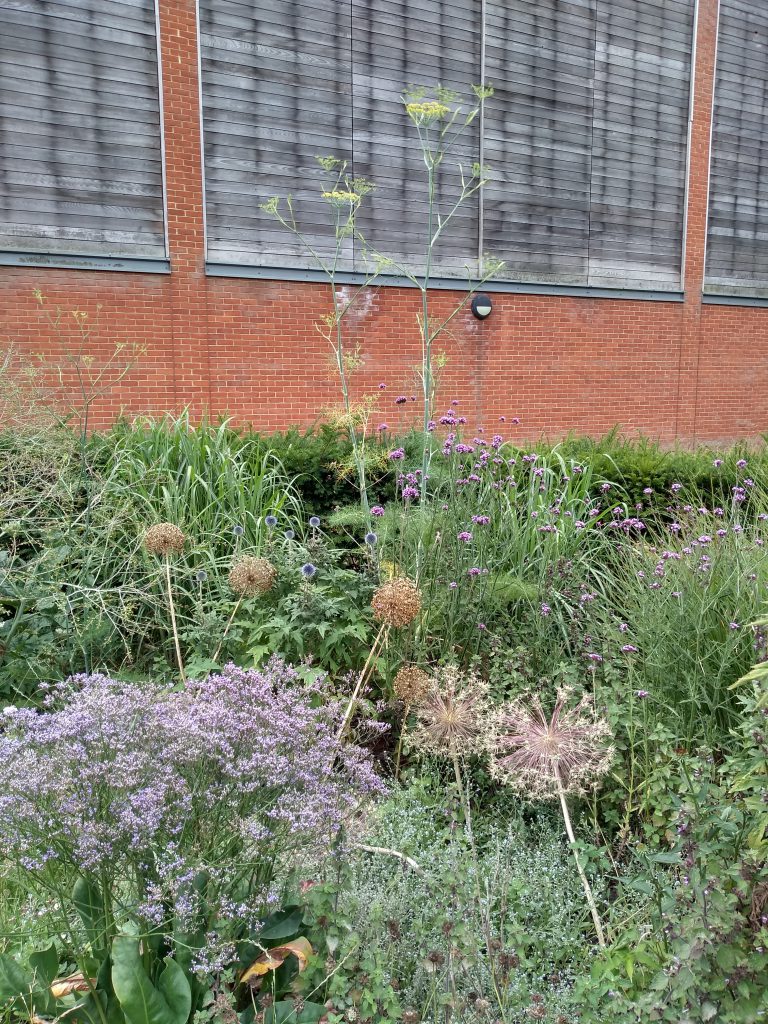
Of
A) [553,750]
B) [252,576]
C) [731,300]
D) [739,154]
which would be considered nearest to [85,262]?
[252,576]

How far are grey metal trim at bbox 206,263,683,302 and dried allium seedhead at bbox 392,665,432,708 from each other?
5861mm

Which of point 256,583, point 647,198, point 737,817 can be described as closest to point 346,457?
point 256,583

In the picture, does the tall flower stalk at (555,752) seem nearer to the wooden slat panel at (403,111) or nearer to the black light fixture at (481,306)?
the wooden slat panel at (403,111)

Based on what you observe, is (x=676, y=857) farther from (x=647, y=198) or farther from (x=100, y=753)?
(x=647, y=198)

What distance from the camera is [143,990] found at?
72.9 inches

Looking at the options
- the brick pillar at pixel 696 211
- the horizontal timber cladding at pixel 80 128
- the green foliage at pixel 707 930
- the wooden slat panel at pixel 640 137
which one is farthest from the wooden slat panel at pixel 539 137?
the green foliage at pixel 707 930

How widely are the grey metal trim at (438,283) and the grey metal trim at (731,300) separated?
0.66 meters

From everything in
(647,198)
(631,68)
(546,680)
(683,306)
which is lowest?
(546,680)

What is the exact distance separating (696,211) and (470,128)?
4.45 m

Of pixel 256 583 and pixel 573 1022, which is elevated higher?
pixel 256 583

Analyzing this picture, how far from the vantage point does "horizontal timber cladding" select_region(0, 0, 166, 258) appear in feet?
27.2

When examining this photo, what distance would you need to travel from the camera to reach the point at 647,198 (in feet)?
41.8

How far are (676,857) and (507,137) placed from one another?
35.9 feet

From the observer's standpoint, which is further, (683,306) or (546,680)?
(683,306)
